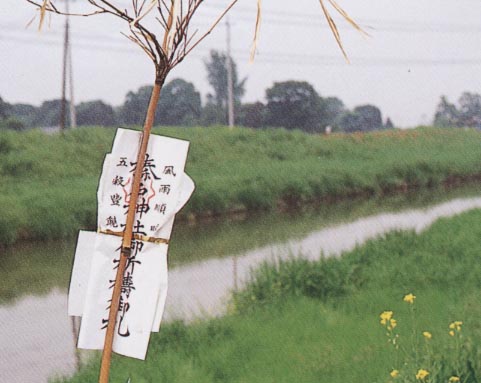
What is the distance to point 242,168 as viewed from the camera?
13.6 metres

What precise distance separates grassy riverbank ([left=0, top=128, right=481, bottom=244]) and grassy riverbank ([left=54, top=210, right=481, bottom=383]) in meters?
4.85

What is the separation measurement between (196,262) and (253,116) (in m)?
10.0

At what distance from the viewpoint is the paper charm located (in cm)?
153

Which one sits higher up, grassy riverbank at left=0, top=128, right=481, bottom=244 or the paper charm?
the paper charm

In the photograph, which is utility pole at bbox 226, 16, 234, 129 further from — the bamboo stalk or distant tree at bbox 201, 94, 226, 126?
the bamboo stalk

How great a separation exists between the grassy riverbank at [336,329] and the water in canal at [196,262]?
33cm

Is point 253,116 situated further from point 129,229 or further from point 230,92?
point 129,229

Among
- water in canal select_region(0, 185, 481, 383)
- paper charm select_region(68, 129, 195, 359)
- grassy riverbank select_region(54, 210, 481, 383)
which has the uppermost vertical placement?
paper charm select_region(68, 129, 195, 359)

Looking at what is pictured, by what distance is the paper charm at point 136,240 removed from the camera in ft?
5.02

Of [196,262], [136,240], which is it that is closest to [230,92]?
[196,262]

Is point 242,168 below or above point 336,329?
above

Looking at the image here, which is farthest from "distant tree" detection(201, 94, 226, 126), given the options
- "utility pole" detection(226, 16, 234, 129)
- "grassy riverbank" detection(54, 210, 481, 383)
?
"grassy riverbank" detection(54, 210, 481, 383)

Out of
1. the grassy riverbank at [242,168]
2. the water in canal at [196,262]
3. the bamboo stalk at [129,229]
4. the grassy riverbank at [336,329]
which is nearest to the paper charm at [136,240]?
the bamboo stalk at [129,229]

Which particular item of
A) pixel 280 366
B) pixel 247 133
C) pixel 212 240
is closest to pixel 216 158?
pixel 247 133
